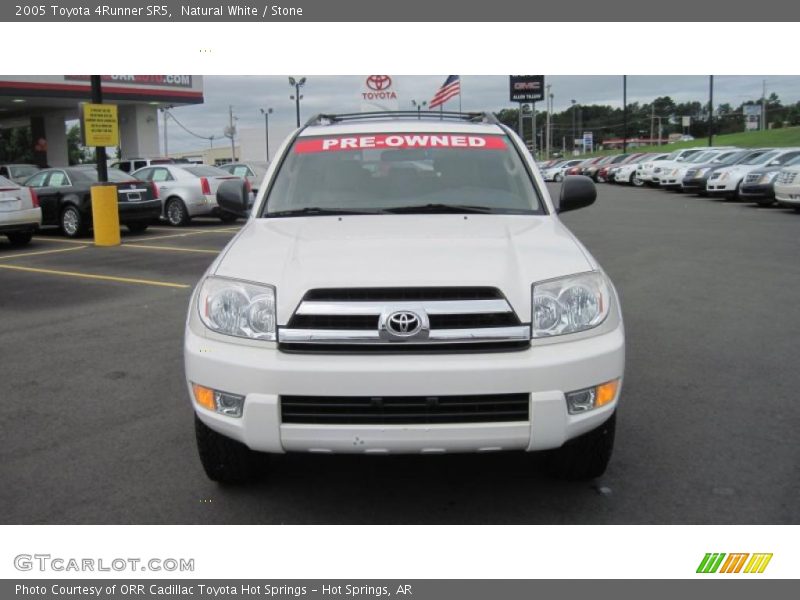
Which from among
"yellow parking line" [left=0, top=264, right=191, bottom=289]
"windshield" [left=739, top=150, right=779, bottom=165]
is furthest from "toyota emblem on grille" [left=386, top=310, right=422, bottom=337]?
"windshield" [left=739, top=150, right=779, bottom=165]

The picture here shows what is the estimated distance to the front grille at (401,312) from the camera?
305 cm

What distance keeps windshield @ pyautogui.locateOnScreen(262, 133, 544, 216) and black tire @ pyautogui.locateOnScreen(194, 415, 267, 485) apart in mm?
1380

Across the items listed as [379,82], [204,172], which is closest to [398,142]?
[379,82]

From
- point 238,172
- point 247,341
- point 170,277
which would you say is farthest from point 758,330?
point 238,172

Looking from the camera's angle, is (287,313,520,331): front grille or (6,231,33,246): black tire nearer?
(287,313,520,331): front grille

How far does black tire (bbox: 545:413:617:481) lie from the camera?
348 centimetres

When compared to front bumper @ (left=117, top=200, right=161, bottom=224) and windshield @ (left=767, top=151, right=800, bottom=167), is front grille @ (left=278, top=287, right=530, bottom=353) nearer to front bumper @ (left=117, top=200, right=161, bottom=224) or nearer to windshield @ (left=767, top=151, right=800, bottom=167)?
front bumper @ (left=117, top=200, right=161, bottom=224)

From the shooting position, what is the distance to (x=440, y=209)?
421cm

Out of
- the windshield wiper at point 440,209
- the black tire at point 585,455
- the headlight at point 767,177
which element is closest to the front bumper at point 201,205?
the headlight at point 767,177

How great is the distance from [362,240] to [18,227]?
480 inches

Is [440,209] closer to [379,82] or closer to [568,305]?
[568,305]

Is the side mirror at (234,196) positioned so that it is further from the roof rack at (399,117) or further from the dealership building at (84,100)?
the dealership building at (84,100)

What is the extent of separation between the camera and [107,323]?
7328mm

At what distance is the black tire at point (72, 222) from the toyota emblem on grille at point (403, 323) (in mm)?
14012
